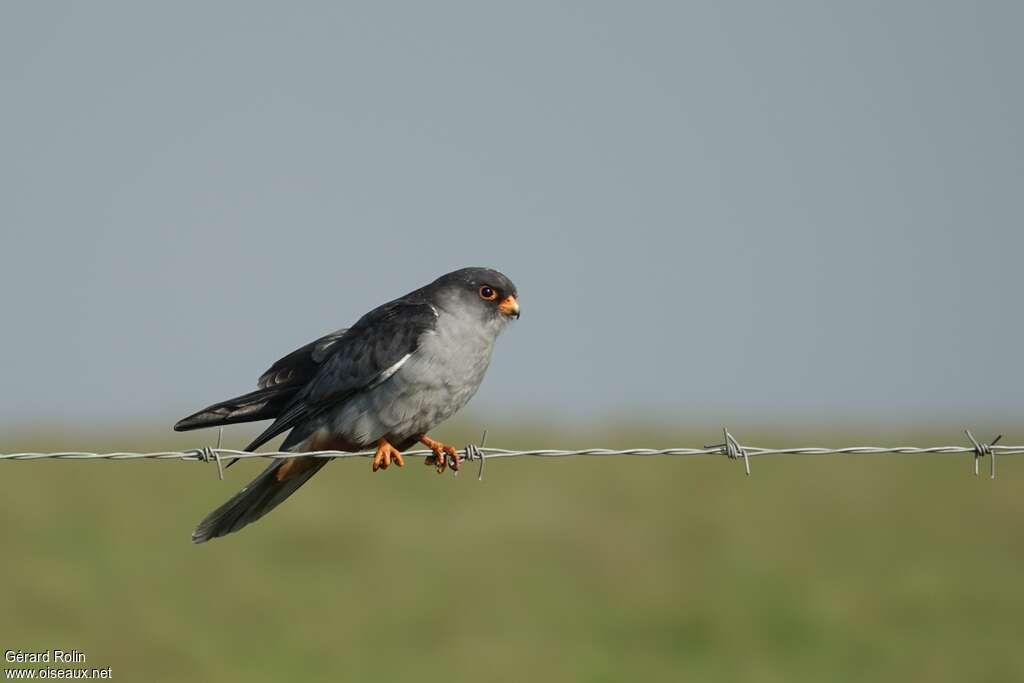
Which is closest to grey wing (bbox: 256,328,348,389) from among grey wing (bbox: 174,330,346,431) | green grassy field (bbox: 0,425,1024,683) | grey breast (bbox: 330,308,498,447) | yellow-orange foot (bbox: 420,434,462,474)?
grey wing (bbox: 174,330,346,431)

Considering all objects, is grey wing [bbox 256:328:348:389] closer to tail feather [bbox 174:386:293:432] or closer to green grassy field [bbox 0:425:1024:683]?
tail feather [bbox 174:386:293:432]

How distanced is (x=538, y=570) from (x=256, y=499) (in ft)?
31.2

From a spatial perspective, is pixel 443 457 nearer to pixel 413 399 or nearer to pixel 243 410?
pixel 413 399

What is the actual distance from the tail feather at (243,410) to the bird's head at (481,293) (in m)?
1.13

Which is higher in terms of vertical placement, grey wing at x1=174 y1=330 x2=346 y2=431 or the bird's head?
the bird's head

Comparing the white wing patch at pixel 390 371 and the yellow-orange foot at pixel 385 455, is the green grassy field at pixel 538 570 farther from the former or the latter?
the white wing patch at pixel 390 371

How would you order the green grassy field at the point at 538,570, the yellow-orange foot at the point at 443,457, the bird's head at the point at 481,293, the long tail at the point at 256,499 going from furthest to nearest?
the green grassy field at the point at 538,570
the bird's head at the point at 481,293
the yellow-orange foot at the point at 443,457
the long tail at the point at 256,499

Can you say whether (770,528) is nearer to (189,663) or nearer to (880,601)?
(880,601)

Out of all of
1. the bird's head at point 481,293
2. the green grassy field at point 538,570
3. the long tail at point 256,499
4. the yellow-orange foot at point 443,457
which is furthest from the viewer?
the green grassy field at point 538,570

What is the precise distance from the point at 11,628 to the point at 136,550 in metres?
2.63

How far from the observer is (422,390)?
26.4 ft

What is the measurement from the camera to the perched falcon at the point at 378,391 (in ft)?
26.4

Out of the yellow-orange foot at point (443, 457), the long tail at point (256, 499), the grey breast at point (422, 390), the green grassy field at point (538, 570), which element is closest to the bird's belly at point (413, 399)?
the grey breast at point (422, 390)

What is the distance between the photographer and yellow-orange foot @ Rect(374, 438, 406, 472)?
26.7 ft
